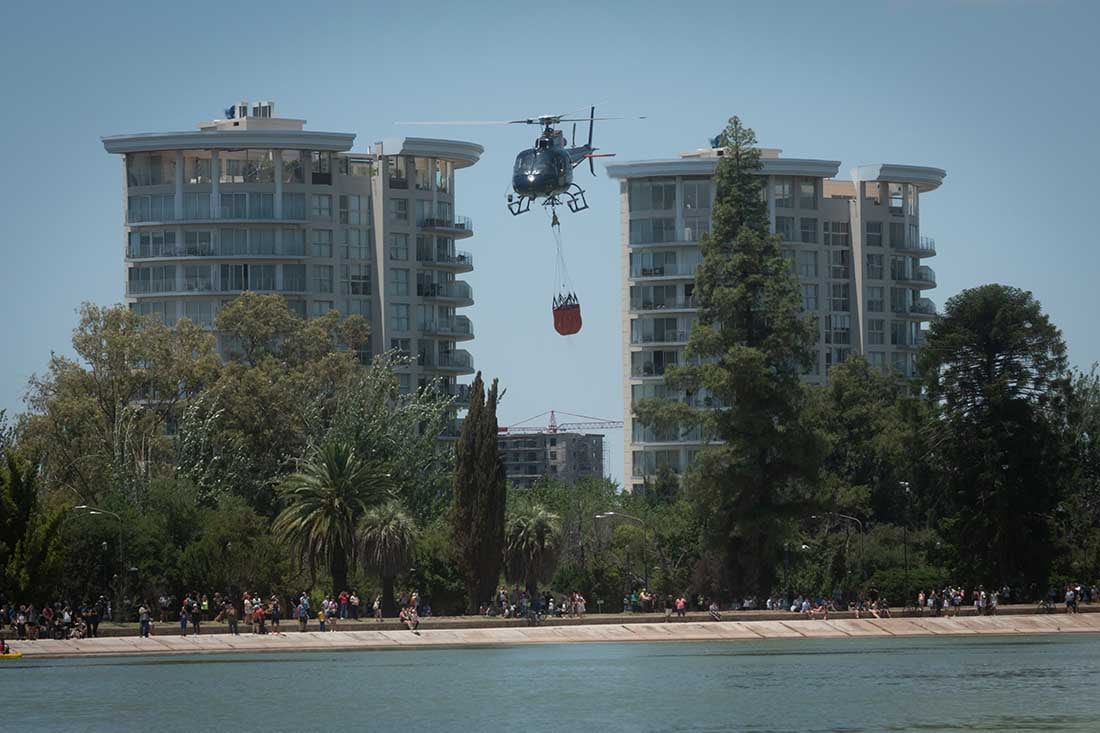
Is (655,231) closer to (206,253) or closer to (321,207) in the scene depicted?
(321,207)

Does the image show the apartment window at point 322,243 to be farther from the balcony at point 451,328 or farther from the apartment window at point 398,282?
the balcony at point 451,328

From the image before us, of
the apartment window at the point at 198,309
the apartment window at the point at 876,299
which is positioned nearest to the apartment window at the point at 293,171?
the apartment window at the point at 198,309

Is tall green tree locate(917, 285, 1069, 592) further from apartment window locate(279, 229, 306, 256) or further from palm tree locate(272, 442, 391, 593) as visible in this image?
apartment window locate(279, 229, 306, 256)

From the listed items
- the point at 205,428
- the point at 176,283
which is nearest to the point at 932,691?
the point at 205,428

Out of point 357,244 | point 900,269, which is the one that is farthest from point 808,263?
point 357,244

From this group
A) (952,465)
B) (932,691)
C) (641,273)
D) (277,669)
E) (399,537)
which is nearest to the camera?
(932,691)

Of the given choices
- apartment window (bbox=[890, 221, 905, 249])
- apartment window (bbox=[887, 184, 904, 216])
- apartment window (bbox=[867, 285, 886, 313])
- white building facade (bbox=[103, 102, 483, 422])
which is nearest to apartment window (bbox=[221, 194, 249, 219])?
white building facade (bbox=[103, 102, 483, 422])

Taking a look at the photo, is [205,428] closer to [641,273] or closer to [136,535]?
[136,535]
